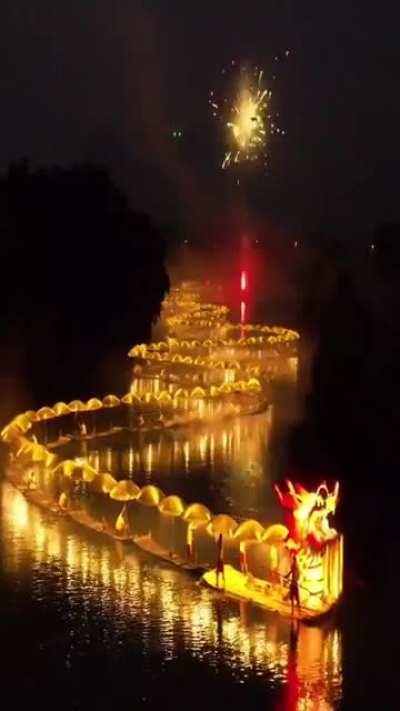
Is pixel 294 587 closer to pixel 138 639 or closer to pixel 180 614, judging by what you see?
pixel 180 614

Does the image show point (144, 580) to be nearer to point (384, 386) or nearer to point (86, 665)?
point (86, 665)

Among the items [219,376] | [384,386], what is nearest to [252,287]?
[219,376]

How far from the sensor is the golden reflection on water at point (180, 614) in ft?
41.1

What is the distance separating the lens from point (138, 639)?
13398 mm

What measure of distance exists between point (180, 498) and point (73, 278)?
24.4 m

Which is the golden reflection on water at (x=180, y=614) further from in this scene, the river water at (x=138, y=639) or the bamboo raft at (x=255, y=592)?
the bamboo raft at (x=255, y=592)

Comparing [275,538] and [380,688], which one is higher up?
[275,538]

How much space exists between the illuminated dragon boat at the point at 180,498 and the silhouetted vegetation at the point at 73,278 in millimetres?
2731

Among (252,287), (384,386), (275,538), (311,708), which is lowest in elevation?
(311,708)

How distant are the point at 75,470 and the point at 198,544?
4229 millimetres

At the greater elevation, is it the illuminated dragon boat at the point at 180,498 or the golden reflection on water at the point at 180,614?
the illuminated dragon boat at the point at 180,498

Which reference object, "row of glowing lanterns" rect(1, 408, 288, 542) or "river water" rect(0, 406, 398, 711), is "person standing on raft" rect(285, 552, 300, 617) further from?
"row of glowing lanterns" rect(1, 408, 288, 542)

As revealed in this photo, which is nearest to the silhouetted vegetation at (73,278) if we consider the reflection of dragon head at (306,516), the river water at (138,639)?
the river water at (138,639)

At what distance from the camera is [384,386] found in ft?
83.9
